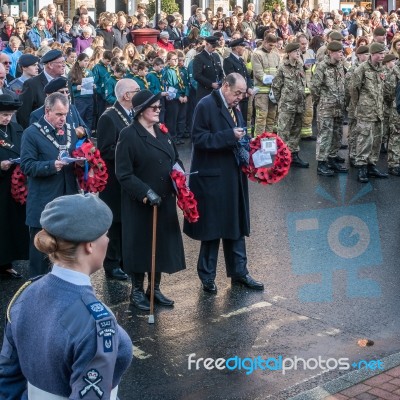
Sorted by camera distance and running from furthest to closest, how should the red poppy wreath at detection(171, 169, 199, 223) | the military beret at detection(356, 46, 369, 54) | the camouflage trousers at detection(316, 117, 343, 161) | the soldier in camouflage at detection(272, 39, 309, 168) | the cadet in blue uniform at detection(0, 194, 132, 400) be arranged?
1. the military beret at detection(356, 46, 369, 54)
2. the soldier in camouflage at detection(272, 39, 309, 168)
3. the camouflage trousers at detection(316, 117, 343, 161)
4. the red poppy wreath at detection(171, 169, 199, 223)
5. the cadet in blue uniform at detection(0, 194, 132, 400)

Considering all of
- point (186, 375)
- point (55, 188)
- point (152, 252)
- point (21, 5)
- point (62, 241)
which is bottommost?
point (186, 375)

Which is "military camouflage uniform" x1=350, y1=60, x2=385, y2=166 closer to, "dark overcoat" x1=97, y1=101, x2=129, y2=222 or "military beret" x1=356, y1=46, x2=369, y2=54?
"military beret" x1=356, y1=46, x2=369, y2=54

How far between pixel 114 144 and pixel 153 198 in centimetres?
128

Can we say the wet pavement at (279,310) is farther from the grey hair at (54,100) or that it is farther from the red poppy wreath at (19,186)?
the grey hair at (54,100)

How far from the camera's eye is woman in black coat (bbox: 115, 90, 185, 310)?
768 centimetres

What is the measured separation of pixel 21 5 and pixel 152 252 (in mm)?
25158

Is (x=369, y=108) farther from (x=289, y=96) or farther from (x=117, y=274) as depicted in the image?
(x=117, y=274)

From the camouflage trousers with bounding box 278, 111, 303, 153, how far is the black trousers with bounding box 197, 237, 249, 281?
6.10 metres

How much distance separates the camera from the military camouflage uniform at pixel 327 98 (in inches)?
536

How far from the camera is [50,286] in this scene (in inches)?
132

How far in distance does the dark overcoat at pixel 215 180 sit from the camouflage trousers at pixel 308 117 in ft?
27.1

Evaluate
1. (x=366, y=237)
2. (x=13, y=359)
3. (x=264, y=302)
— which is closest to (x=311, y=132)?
(x=366, y=237)

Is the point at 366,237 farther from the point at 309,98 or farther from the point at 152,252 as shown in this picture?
the point at 309,98

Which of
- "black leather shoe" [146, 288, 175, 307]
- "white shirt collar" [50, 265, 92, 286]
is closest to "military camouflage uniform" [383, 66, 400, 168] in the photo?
"black leather shoe" [146, 288, 175, 307]
